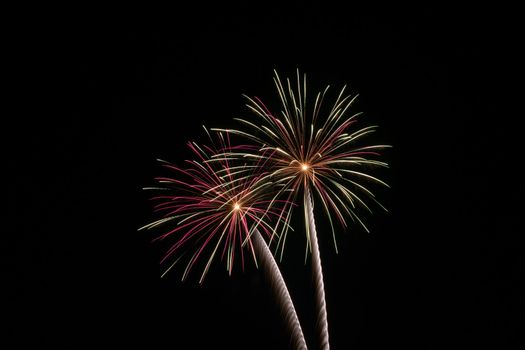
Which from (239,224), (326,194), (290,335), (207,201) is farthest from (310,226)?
(290,335)

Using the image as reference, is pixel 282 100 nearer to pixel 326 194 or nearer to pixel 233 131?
pixel 233 131

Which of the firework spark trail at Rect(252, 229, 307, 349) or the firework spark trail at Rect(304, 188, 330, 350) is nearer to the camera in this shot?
the firework spark trail at Rect(304, 188, 330, 350)

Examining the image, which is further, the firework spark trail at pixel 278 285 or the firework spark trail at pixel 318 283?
the firework spark trail at pixel 278 285

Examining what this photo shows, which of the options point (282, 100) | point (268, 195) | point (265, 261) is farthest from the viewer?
point (265, 261)

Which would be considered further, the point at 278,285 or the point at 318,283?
the point at 278,285

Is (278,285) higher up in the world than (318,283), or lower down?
higher up

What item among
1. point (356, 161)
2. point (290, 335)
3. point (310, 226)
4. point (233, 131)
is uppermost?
point (233, 131)

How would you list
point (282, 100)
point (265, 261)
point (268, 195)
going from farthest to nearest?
point (265, 261) → point (268, 195) → point (282, 100)

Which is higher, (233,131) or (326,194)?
(233,131)
